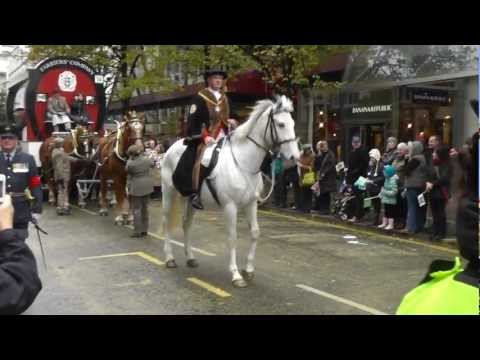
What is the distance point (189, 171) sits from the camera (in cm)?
764

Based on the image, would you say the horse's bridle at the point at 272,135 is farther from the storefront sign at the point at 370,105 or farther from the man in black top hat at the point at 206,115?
the storefront sign at the point at 370,105

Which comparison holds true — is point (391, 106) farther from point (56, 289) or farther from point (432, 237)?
point (56, 289)

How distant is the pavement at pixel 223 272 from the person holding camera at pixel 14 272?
3.55 meters

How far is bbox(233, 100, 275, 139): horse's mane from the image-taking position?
7004 millimetres

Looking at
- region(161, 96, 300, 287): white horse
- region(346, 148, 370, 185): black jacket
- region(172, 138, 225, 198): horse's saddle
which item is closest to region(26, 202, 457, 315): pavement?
region(161, 96, 300, 287): white horse

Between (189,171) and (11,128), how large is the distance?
236 cm

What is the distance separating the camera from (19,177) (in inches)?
273

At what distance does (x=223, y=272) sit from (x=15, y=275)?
5622 millimetres

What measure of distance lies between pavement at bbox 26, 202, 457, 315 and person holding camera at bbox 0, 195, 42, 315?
3.55 metres

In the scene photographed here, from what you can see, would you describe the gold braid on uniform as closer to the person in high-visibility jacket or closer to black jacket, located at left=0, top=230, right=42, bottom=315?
black jacket, located at left=0, top=230, right=42, bottom=315

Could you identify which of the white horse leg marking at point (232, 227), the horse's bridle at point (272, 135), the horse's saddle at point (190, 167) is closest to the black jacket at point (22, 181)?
the horse's saddle at point (190, 167)

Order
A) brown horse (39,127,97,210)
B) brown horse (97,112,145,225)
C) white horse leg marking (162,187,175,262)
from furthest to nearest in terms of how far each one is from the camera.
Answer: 1. brown horse (39,127,97,210)
2. brown horse (97,112,145,225)
3. white horse leg marking (162,187,175,262)

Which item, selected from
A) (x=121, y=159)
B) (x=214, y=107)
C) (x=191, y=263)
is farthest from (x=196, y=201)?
(x=121, y=159)

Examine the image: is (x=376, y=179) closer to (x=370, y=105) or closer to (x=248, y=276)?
(x=248, y=276)
